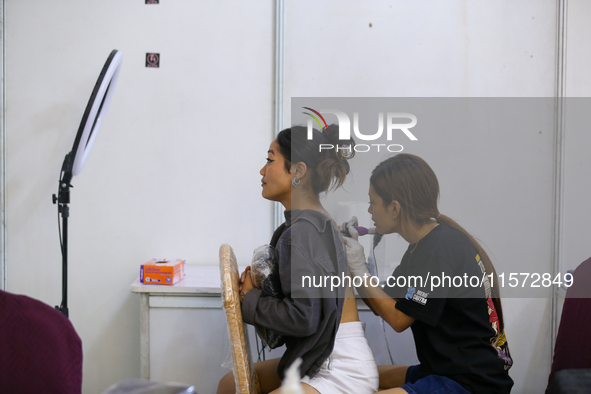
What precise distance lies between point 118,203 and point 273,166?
977 mm

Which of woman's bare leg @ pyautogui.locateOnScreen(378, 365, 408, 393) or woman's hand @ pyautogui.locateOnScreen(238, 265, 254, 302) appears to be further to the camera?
woman's bare leg @ pyautogui.locateOnScreen(378, 365, 408, 393)

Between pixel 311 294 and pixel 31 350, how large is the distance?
62cm

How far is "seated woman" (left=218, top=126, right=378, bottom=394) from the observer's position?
Result: 103cm

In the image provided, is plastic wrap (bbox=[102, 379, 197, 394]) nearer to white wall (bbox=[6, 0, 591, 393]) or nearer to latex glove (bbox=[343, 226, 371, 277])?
latex glove (bbox=[343, 226, 371, 277])

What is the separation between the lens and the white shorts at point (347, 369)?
1065 mm

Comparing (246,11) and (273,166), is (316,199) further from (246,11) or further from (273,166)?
(246,11)

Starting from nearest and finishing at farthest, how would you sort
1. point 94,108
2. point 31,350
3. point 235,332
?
point 31,350, point 235,332, point 94,108

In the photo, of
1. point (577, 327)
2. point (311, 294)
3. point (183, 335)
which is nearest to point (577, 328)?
point (577, 327)

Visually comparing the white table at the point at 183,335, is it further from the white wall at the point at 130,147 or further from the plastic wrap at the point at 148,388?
the plastic wrap at the point at 148,388

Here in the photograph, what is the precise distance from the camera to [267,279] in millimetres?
1113

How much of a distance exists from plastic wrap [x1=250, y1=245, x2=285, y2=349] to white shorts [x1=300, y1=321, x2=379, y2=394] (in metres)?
0.14

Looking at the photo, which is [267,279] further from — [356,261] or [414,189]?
[414,189]

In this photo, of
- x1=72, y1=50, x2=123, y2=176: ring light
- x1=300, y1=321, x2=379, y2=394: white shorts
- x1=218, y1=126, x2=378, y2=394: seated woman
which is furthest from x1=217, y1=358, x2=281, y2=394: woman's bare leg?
x1=72, y1=50, x2=123, y2=176: ring light

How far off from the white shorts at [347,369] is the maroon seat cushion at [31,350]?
0.60 metres
